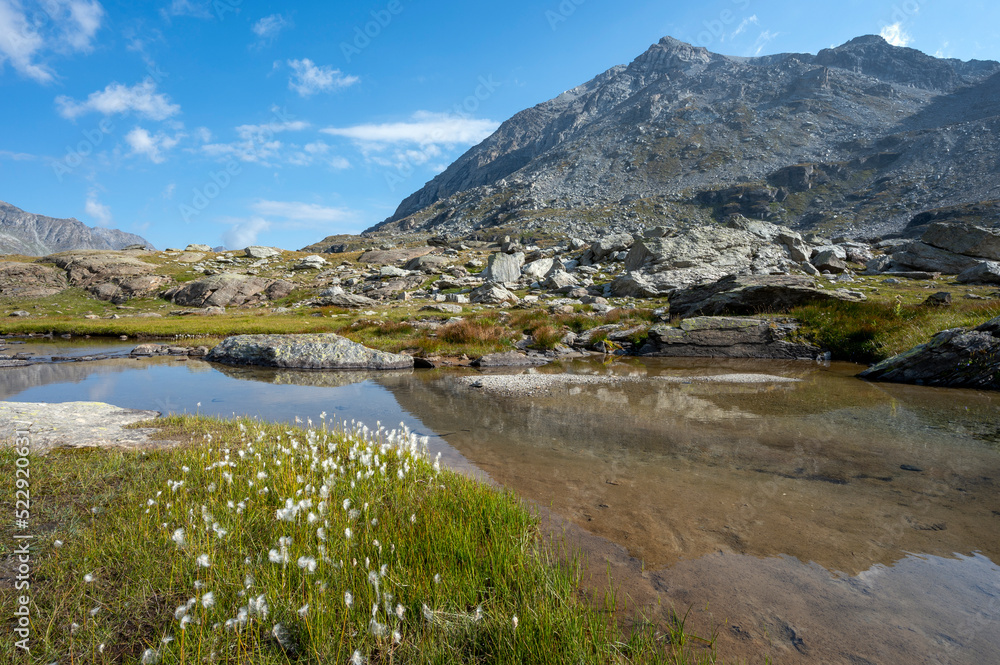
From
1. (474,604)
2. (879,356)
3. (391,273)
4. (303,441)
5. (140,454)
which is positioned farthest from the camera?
(391,273)

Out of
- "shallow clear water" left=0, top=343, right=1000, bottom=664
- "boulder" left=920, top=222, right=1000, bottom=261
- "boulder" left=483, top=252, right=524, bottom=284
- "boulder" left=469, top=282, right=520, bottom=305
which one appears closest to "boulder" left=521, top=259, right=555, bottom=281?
"boulder" left=483, top=252, right=524, bottom=284

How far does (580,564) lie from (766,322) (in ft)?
69.3

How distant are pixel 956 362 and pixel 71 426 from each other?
846 inches

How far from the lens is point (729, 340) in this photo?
21609mm

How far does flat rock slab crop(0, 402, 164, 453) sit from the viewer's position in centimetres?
706

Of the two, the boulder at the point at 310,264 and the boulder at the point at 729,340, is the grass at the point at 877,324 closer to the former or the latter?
the boulder at the point at 729,340

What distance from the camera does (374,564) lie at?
12.6ft

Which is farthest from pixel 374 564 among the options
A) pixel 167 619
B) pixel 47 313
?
pixel 47 313

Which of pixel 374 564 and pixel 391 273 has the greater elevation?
pixel 391 273

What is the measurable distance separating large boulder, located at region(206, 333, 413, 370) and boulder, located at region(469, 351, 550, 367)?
10.5 feet

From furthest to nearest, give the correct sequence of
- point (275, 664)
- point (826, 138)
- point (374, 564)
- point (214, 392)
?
1. point (826, 138)
2. point (214, 392)
3. point (374, 564)
4. point (275, 664)

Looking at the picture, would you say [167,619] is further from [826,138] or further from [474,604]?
[826,138]

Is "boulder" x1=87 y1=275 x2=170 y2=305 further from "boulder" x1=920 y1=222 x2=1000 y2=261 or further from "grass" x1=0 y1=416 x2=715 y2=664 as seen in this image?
"boulder" x1=920 y1=222 x2=1000 y2=261

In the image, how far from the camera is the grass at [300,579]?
294cm
